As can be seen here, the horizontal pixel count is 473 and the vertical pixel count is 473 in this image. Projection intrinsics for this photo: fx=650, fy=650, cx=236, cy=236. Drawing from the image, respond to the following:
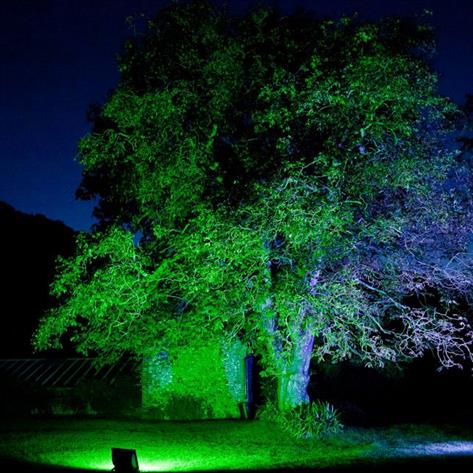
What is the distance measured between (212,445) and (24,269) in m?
20.1

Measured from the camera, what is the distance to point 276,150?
619 inches

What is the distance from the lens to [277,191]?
13.8m

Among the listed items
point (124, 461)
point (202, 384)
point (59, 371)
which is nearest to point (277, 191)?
point (124, 461)

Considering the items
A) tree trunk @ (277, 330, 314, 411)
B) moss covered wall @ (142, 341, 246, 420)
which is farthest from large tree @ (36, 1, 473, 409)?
moss covered wall @ (142, 341, 246, 420)

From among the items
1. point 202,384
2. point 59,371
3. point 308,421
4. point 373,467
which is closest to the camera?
point 373,467

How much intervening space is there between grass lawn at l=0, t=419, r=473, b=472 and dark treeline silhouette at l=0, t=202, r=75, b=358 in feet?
39.3

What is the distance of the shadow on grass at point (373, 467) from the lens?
35.2 feet

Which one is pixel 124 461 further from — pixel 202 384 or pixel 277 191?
pixel 202 384

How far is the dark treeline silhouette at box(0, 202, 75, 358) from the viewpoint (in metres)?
28.3

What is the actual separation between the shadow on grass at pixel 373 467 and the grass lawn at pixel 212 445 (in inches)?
4.9

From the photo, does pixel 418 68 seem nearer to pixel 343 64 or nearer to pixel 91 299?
pixel 343 64

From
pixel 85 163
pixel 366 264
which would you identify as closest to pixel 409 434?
pixel 366 264

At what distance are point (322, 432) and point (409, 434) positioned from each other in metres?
2.34

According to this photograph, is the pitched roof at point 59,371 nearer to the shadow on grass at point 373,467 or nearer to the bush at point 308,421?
the bush at point 308,421
